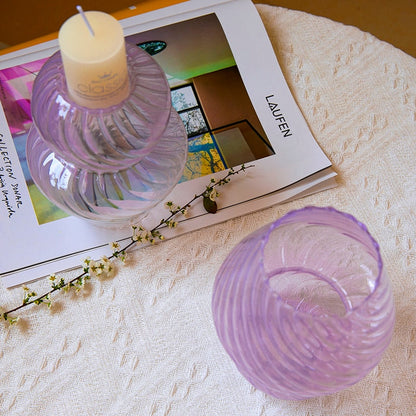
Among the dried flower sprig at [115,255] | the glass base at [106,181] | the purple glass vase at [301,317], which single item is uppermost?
the glass base at [106,181]

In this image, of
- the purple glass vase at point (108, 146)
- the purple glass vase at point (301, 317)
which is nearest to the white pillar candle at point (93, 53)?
the purple glass vase at point (108, 146)

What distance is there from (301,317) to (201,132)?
254 mm

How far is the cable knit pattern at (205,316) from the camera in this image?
1.65 ft

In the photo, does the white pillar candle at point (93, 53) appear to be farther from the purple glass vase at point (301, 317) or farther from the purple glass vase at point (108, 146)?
the purple glass vase at point (301, 317)

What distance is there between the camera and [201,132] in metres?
0.58

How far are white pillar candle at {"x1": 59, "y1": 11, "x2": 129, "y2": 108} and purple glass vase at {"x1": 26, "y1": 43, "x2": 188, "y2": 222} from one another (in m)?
0.03

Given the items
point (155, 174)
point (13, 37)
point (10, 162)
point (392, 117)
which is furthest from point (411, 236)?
point (13, 37)

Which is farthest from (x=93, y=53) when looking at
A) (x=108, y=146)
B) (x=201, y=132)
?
(x=201, y=132)

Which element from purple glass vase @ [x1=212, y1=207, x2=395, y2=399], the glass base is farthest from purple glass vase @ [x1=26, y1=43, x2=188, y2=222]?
purple glass vase @ [x1=212, y1=207, x2=395, y2=399]

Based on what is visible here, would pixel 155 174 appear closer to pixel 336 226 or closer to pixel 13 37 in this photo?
pixel 336 226

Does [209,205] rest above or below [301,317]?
above

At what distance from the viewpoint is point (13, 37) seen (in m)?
1.01

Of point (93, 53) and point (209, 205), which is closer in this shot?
point (93, 53)

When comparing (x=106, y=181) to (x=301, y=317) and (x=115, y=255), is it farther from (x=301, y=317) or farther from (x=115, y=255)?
(x=301, y=317)
